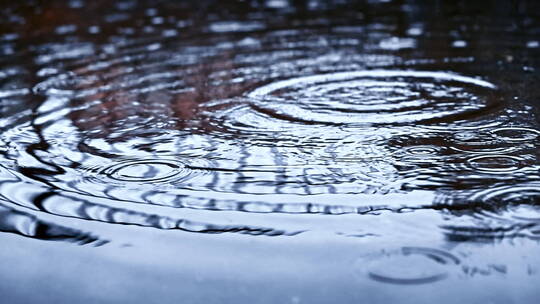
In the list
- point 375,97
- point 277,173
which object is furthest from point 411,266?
point 375,97

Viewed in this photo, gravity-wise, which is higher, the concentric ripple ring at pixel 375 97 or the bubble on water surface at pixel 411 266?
the concentric ripple ring at pixel 375 97

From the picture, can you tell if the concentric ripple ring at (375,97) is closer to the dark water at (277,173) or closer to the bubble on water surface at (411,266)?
the dark water at (277,173)

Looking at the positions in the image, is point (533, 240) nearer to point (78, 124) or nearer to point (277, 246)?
point (277, 246)

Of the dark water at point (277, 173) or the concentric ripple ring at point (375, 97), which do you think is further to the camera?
the concentric ripple ring at point (375, 97)

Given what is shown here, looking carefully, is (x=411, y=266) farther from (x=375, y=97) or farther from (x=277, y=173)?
(x=375, y=97)

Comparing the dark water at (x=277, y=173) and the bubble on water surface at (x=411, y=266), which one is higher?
the dark water at (x=277, y=173)

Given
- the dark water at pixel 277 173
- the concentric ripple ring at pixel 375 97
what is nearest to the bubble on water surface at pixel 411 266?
the dark water at pixel 277 173

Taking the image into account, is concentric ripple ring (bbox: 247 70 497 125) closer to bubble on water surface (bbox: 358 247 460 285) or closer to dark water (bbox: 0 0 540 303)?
dark water (bbox: 0 0 540 303)

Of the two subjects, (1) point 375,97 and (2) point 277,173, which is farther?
(1) point 375,97

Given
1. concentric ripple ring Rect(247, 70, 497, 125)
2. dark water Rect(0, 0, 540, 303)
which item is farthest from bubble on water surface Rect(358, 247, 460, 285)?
concentric ripple ring Rect(247, 70, 497, 125)
